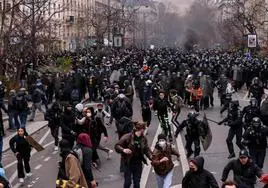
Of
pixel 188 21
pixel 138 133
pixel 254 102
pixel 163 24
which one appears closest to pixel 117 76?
pixel 254 102

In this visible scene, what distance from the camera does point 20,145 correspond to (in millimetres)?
12836

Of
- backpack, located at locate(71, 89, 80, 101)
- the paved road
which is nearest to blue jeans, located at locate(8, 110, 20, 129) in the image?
the paved road

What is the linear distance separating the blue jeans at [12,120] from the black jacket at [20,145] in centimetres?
712

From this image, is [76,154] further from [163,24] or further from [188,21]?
[163,24]

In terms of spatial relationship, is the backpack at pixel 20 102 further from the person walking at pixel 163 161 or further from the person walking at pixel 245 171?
the person walking at pixel 245 171

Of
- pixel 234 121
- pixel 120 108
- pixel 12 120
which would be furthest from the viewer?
pixel 12 120

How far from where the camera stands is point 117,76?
95.5ft

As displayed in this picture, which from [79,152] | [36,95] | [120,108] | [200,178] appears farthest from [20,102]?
[200,178]

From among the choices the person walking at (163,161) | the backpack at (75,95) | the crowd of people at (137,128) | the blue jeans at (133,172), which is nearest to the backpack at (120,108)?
the crowd of people at (137,128)

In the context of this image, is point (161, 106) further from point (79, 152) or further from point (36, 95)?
point (79, 152)

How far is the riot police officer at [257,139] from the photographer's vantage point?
40.0 feet

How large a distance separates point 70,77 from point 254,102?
13330 mm

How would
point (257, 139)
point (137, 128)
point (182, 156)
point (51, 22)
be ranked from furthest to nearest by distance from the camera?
point (51, 22)
point (182, 156)
point (257, 139)
point (137, 128)

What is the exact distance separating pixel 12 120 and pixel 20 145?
7.72 meters
